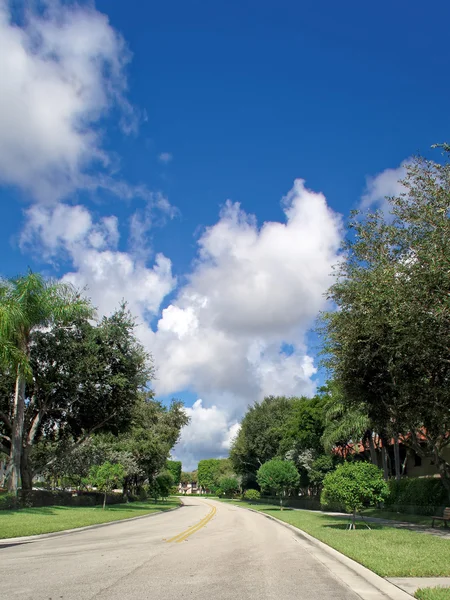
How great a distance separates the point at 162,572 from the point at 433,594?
4.72m

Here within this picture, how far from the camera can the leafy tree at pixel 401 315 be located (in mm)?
14633

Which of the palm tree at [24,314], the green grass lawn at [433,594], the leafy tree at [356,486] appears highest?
the palm tree at [24,314]

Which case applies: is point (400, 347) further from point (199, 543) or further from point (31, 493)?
point (31, 493)

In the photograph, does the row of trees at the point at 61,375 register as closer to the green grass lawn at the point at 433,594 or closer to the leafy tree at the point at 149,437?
the leafy tree at the point at 149,437

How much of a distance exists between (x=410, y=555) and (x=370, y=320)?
758 cm

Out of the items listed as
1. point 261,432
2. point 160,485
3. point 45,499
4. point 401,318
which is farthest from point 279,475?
point 401,318

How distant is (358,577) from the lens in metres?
9.25

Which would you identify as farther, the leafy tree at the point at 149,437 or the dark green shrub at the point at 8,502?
the leafy tree at the point at 149,437

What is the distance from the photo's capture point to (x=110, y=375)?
32594 mm

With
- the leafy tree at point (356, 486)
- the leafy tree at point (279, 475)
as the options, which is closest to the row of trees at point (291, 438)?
the leafy tree at point (279, 475)

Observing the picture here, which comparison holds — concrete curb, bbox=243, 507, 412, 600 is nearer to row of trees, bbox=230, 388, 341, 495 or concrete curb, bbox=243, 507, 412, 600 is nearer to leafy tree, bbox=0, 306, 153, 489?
leafy tree, bbox=0, 306, 153, 489

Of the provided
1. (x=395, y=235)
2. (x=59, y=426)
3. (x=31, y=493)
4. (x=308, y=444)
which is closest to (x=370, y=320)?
(x=395, y=235)

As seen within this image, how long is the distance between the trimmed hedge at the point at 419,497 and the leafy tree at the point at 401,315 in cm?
686

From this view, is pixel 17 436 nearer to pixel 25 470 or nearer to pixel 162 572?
pixel 25 470
